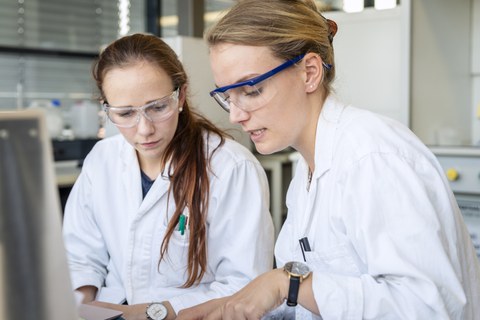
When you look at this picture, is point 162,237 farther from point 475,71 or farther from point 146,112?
point 475,71

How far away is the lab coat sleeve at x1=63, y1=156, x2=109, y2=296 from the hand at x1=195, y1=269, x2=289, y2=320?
0.67 metres

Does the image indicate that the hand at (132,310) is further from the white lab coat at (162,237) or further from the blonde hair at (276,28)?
the blonde hair at (276,28)

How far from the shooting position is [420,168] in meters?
0.94

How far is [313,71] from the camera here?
1086 millimetres

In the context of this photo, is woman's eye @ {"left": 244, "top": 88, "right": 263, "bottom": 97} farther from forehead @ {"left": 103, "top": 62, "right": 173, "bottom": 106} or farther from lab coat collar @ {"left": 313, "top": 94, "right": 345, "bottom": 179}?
forehead @ {"left": 103, "top": 62, "right": 173, "bottom": 106}

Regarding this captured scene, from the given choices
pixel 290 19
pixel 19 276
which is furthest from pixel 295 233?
pixel 19 276

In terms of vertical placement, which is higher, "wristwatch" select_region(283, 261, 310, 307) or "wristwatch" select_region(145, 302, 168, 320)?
"wristwatch" select_region(283, 261, 310, 307)

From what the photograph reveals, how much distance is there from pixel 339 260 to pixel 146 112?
2.06 ft

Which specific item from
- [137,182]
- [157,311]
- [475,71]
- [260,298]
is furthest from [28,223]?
[475,71]

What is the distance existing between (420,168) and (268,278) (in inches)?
12.1

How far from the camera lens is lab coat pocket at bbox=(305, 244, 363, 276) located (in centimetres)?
101

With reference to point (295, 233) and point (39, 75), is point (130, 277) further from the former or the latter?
point (39, 75)

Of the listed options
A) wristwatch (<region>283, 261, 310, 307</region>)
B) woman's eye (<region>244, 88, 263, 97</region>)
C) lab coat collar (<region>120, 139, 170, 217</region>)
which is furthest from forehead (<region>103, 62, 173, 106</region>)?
wristwatch (<region>283, 261, 310, 307</region>)

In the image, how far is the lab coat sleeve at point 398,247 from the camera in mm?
862
